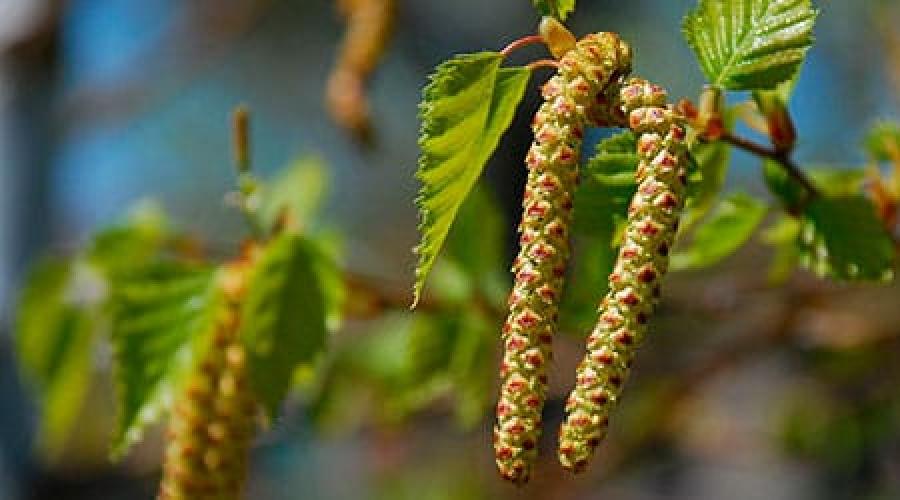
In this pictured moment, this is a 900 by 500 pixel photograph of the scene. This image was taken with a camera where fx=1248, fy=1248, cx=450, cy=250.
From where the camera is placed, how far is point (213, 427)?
69 centimetres

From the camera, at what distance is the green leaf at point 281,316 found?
27.2 inches

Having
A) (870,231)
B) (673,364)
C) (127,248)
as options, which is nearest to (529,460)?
(870,231)

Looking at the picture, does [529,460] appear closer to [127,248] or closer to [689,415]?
[127,248]

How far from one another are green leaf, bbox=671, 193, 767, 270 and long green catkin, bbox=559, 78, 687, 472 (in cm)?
27

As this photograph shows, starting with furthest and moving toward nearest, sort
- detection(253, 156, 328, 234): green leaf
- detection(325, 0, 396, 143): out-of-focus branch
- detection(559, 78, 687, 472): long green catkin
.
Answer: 1. detection(325, 0, 396, 143): out-of-focus branch
2. detection(253, 156, 328, 234): green leaf
3. detection(559, 78, 687, 472): long green catkin

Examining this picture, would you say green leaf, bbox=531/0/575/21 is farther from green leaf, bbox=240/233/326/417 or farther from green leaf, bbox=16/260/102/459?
green leaf, bbox=16/260/102/459

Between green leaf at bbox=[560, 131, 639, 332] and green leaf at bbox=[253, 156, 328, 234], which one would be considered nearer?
green leaf at bbox=[560, 131, 639, 332]

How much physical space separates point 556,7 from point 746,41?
9 cm

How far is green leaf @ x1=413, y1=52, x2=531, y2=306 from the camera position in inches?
18.7

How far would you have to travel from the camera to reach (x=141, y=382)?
0.71 meters

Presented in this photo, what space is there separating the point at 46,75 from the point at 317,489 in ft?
9.93

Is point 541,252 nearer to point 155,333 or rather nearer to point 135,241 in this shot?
point 155,333

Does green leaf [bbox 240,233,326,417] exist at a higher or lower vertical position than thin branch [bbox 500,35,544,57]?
lower

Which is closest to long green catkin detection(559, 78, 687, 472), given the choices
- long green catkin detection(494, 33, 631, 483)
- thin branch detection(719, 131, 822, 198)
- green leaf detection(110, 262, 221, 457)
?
long green catkin detection(494, 33, 631, 483)
